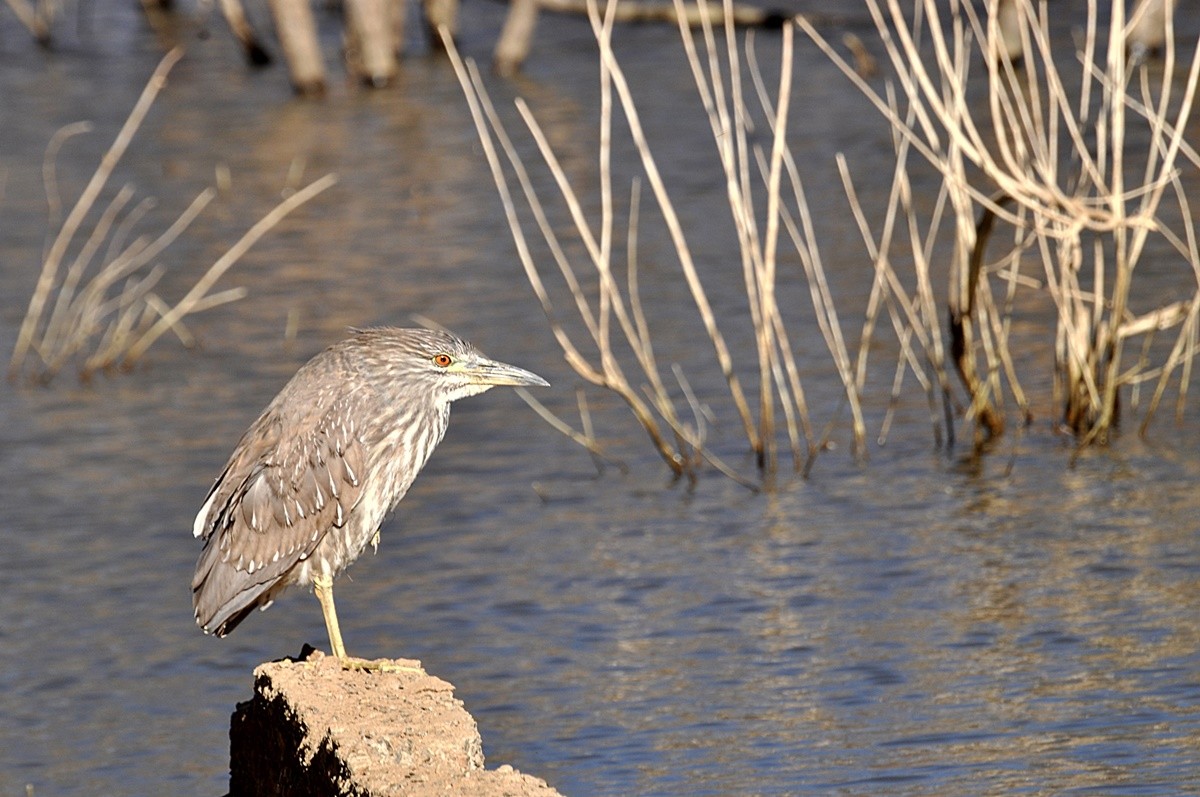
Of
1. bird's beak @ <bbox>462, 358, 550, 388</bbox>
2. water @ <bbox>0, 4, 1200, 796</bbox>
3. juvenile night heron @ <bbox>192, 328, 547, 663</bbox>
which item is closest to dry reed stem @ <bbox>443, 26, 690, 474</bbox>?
water @ <bbox>0, 4, 1200, 796</bbox>

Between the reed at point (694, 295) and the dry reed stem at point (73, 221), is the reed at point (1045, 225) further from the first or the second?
the dry reed stem at point (73, 221)

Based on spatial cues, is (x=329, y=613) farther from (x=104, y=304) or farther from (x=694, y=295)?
(x=104, y=304)

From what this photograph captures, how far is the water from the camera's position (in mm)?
6789

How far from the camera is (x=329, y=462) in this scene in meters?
6.01

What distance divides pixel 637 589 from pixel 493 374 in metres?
2.50

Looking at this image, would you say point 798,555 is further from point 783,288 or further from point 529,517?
point 783,288

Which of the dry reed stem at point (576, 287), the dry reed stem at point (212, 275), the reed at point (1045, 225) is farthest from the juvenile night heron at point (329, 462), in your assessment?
the dry reed stem at point (212, 275)

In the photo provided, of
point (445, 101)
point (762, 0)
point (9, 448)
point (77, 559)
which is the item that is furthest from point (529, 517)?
point (762, 0)

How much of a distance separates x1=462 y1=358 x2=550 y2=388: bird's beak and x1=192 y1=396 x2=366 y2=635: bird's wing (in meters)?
0.40

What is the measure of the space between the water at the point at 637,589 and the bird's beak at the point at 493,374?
1413mm

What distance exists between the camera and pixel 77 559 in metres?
9.19

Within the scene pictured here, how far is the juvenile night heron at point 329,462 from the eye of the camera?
601 cm

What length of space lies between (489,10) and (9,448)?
699 inches

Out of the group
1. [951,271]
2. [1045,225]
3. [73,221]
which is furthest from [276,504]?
[951,271]
